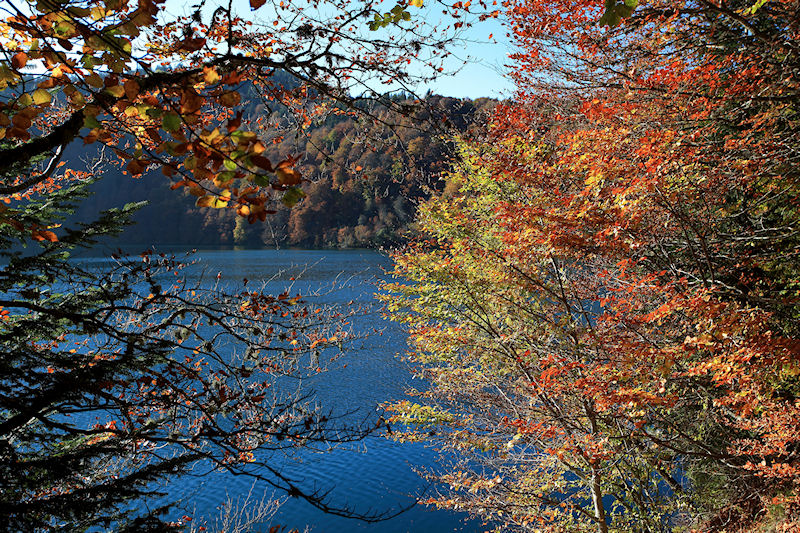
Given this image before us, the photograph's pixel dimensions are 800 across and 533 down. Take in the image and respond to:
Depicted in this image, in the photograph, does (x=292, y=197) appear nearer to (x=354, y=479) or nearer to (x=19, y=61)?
(x=19, y=61)

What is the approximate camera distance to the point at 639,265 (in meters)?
6.69

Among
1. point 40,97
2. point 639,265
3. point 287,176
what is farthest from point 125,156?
point 639,265

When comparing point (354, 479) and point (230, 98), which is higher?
point (230, 98)

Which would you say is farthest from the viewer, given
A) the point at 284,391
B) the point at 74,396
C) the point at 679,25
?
the point at 284,391

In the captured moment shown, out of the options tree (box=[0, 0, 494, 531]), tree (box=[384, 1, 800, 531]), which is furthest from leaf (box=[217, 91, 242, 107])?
tree (box=[384, 1, 800, 531])

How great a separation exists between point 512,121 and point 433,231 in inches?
90.3

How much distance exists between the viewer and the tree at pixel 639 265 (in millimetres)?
4793

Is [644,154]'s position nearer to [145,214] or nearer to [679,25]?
[679,25]

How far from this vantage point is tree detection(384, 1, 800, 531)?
15.7 feet

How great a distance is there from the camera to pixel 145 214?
190 feet

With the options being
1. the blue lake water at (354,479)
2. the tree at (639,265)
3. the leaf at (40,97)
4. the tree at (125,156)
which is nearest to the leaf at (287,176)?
the tree at (125,156)

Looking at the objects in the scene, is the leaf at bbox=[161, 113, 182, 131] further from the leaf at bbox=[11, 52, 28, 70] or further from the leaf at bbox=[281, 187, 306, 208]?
the leaf at bbox=[11, 52, 28, 70]

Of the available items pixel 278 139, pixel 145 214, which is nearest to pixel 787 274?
pixel 278 139

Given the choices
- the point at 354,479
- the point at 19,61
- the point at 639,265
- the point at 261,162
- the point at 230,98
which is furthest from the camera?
the point at 354,479
